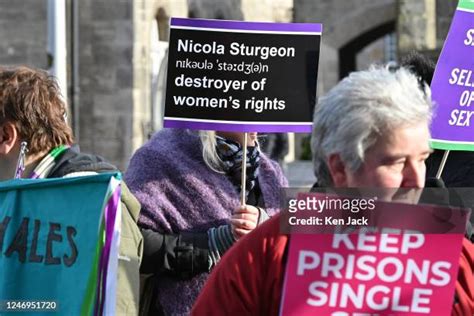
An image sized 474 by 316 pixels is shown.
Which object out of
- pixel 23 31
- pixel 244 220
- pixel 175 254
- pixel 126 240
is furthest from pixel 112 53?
pixel 126 240

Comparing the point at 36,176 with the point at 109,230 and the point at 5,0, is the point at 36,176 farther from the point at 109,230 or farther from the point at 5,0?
the point at 5,0

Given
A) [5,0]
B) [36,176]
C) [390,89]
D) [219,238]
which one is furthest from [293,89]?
[5,0]

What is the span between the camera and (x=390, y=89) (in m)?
3.63

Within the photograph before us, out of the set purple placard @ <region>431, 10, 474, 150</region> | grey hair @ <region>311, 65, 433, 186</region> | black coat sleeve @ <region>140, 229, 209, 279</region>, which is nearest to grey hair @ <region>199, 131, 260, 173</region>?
black coat sleeve @ <region>140, 229, 209, 279</region>

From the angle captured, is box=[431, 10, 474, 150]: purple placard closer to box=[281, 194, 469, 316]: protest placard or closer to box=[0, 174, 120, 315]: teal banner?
box=[0, 174, 120, 315]: teal banner

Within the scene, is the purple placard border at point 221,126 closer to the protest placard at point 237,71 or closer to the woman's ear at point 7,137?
the protest placard at point 237,71

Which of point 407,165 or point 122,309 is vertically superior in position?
point 407,165

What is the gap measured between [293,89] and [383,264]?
2049mm

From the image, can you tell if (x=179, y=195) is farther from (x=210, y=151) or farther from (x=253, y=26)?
(x=253, y=26)

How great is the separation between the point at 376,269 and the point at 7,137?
1988mm

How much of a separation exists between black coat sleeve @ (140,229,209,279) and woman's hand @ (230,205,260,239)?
183 millimetres

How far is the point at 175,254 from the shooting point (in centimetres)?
533

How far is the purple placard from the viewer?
569cm

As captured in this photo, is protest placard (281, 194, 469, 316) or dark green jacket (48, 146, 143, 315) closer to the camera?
protest placard (281, 194, 469, 316)
